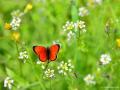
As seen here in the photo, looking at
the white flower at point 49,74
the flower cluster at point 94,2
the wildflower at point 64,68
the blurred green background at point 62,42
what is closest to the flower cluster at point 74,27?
the blurred green background at point 62,42

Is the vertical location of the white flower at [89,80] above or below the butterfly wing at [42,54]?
below

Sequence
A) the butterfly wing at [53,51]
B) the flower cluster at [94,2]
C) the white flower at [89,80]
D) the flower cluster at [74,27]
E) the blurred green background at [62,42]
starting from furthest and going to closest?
the flower cluster at [94,2] < the blurred green background at [62,42] < the white flower at [89,80] < the flower cluster at [74,27] < the butterfly wing at [53,51]

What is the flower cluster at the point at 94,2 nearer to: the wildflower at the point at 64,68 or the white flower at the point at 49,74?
the wildflower at the point at 64,68

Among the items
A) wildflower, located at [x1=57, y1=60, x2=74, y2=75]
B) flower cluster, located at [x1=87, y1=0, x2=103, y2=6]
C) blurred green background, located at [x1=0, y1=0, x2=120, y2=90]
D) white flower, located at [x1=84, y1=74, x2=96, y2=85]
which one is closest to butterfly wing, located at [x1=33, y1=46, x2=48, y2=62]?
wildflower, located at [x1=57, y1=60, x2=74, y2=75]

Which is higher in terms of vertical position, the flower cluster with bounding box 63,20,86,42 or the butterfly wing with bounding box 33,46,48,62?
the flower cluster with bounding box 63,20,86,42

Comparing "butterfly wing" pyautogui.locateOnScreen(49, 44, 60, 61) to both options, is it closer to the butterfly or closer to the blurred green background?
the butterfly

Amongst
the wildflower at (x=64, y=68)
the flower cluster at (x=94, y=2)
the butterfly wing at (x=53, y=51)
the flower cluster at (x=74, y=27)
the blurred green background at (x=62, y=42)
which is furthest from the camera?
the flower cluster at (x=94, y=2)

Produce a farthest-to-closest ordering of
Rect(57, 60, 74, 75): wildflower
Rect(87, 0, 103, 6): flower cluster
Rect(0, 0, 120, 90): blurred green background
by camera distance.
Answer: Rect(87, 0, 103, 6): flower cluster
Rect(0, 0, 120, 90): blurred green background
Rect(57, 60, 74, 75): wildflower
